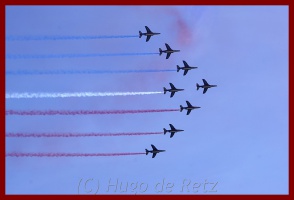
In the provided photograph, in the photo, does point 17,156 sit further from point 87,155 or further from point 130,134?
point 130,134

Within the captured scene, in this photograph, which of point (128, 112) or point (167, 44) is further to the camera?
point (167, 44)

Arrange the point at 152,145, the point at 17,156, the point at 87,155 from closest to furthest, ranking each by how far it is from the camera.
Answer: the point at 17,156 → the point at 87,155 → the point at 152,145

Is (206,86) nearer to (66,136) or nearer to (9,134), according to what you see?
(66,136)

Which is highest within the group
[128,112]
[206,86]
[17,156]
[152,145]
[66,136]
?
[206,86]

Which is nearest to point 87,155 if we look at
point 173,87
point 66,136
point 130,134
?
point 66,136

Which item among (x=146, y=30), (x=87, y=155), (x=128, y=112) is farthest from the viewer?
(x=146, y=30)

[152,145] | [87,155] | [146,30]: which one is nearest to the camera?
[87,155]

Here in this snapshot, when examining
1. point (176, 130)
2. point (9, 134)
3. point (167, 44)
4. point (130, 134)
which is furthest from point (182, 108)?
point (9, 134)

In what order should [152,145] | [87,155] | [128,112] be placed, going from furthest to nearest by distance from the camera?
[152,145], [128,112], [87,155]

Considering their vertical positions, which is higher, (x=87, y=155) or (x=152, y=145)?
(x=152, y=145)
